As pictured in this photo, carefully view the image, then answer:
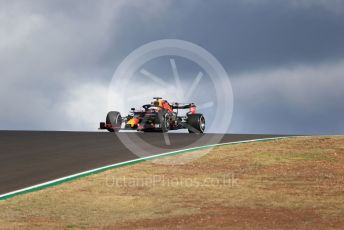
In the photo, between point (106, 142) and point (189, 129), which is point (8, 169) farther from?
point (189, 129)

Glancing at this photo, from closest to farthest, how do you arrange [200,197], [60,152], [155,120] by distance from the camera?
[200,197] < [60,152] < [155,120]

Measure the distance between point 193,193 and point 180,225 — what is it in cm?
385

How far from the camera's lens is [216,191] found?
53.8ft

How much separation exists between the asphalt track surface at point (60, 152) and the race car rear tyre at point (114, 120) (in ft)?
5.75

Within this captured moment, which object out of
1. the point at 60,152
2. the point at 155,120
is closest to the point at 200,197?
the point at 60,152

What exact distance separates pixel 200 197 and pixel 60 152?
8.01 metres

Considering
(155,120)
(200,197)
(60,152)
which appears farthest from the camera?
(155,120)

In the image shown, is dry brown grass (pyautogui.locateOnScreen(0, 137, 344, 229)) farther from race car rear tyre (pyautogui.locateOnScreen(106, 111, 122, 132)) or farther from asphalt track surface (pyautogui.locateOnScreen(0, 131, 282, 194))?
race car rear tyre (pyautogui.locateOnScreen(106, 111, 122, 132))

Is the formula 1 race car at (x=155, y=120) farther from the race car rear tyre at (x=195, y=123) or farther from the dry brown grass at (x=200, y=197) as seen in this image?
the dry brown grass at (x=200, y=197)

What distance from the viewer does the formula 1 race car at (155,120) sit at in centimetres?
2977

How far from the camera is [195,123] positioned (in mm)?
30594

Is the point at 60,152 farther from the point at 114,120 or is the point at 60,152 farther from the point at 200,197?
the point at 114,120

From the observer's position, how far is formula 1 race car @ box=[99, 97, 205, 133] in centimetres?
Answer: 2977

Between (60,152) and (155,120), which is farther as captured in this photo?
(155,120)
